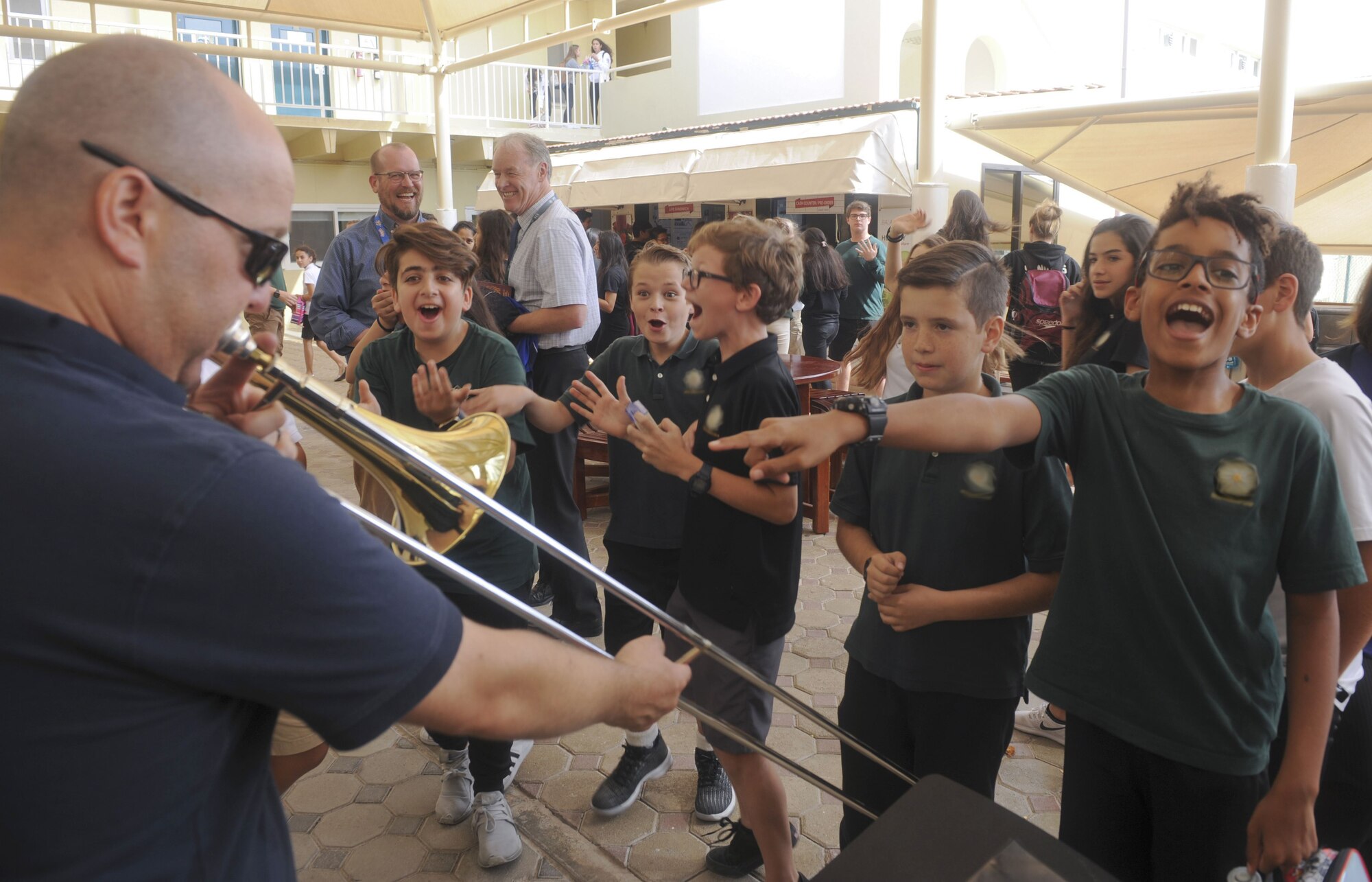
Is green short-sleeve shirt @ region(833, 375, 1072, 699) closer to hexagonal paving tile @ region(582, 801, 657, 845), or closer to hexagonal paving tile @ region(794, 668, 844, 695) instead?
hexagonal paving tile @ region(582, 801, 657, 845)

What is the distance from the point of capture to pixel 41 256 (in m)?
0.89

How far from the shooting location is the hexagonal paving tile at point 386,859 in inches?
107

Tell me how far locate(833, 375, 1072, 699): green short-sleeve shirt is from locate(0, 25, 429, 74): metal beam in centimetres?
671

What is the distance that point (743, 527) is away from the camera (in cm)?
230

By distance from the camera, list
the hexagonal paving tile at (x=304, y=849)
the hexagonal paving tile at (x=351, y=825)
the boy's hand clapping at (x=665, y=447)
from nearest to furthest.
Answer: the boy's hand clapping at (x=665, y=447) < the hexagonal paving tile at (x=304, y=849) < the hexagonal paving tile at (x=351, y=825)

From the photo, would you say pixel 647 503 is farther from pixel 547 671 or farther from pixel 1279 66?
pixel 1279 66

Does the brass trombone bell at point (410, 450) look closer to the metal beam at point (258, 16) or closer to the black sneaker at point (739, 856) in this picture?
the black sneaker at point (739, 856)

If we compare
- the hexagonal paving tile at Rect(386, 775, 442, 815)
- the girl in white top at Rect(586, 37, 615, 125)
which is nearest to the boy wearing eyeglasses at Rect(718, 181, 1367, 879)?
the hexagonal paving tile at Rect(386, 775, 442, 815)

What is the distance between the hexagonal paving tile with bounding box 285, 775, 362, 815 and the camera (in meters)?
3.11

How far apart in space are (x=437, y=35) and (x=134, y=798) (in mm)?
8517

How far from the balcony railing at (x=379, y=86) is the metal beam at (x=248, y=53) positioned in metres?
8.30

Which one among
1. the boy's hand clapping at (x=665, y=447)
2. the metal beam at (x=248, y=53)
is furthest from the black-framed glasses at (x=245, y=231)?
the metal beam at (x=248, y=53)

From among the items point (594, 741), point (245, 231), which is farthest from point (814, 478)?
point (245, 231)

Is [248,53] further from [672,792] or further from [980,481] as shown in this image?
[980,481]
